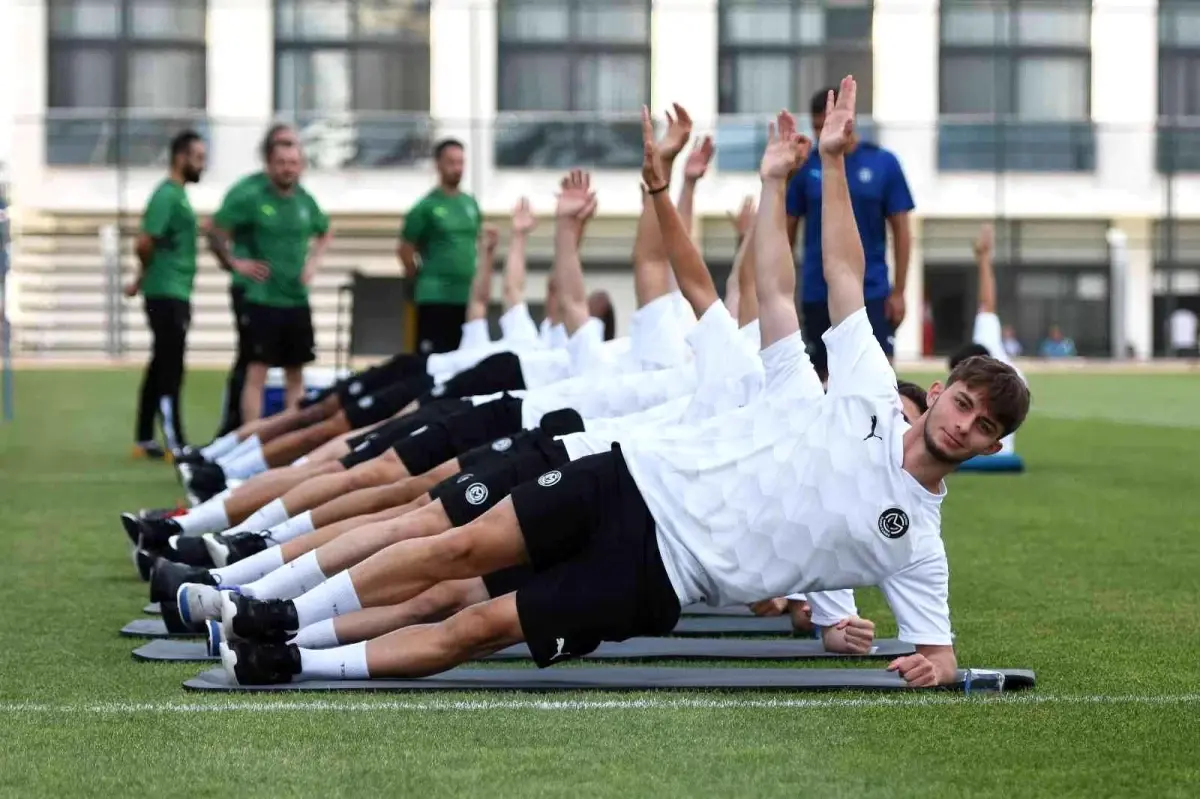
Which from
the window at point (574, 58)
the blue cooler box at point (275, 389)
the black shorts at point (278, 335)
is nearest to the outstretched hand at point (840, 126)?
the black shorts at point (278, 335)

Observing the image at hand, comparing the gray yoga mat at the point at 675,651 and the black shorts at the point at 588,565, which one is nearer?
the black shorts at the point at 588,565

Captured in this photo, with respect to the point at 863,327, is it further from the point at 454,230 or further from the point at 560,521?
the point at 454,230

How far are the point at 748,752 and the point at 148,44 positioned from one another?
1336 inches

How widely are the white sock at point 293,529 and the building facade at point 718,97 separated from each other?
28.5 meters

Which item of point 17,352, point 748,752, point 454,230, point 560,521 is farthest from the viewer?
point 17,352

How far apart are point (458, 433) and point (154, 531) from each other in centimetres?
112

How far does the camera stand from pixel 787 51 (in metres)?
36.8

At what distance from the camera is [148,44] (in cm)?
3616

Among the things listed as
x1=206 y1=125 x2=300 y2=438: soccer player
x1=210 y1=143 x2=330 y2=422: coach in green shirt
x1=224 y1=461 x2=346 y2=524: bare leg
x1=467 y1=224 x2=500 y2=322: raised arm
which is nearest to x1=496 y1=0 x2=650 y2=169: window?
x1=206 y1=125 x2=300 y2=438: soccer player

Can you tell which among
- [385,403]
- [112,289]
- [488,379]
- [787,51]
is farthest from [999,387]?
[787,51]

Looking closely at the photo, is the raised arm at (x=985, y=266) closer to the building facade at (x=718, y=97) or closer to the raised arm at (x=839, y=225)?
the raised arm at (x=839, y=225)

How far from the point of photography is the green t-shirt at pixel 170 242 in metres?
12.4

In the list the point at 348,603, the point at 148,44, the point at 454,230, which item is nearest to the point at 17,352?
the point at 148,44

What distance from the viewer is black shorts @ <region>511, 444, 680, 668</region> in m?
4.66
